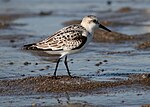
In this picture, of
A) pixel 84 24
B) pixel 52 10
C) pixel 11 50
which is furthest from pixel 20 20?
pixel 84 24

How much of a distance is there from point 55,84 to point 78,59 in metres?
3.29

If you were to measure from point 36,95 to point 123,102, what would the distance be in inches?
66.4

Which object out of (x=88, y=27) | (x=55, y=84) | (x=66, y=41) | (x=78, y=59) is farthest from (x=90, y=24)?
(x=78, y=59)

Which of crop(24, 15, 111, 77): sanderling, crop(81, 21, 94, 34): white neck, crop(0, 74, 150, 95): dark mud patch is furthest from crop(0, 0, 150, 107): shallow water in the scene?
crop(81, 21, 94, 34): white neck

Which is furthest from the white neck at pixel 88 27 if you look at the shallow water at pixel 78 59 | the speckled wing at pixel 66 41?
the shallow water at pixel 78 59

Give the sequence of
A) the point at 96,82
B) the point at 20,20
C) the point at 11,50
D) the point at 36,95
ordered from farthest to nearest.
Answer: the point at 20,20 < the point at 11,50 < the point at 96,82 < the point at 36,95

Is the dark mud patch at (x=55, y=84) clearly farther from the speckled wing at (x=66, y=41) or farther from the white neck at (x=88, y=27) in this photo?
the white neck at (x=88, y=27)

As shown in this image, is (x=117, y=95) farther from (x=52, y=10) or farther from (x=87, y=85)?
(x=52, y=10)

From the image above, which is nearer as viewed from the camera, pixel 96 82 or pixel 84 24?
pixel 96 82

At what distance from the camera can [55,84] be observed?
A: 36.9 feet

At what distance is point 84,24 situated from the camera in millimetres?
12094

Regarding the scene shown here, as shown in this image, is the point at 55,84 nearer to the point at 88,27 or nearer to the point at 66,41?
the point at 66,41

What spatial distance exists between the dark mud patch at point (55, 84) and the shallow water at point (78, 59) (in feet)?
1.40

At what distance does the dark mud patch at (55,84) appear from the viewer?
35.8 feet
